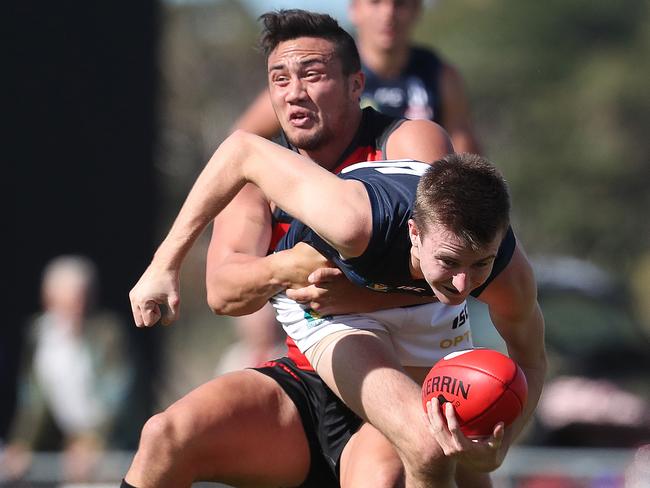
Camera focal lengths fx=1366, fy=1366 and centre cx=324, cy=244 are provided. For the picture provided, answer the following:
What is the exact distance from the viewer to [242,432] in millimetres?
5277

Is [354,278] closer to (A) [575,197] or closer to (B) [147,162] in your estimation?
(B) [147,162]

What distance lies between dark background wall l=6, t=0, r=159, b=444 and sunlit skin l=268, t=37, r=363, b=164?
6963mm

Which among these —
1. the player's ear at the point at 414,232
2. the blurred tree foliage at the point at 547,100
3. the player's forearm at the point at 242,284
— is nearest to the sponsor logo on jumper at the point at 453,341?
the player's forearm at the point at 242,284

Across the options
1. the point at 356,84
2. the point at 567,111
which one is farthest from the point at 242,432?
the point at 567,111

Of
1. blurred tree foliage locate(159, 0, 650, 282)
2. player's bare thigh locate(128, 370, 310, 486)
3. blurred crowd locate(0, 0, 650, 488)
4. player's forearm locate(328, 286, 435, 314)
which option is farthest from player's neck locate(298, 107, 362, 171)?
blurred tree foliage locate(159, 0, 650, 282)

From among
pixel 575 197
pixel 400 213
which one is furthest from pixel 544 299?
pixel 575 197

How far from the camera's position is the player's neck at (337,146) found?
215 inches

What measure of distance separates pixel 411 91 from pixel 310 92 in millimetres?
1814

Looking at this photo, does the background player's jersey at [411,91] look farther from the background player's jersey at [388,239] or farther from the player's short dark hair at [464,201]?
the player's short dark hair at [464,201]

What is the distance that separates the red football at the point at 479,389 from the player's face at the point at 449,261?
23 cm

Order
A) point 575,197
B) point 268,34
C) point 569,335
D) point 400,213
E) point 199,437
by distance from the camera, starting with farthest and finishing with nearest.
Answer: point 575,197 < point 569,335 < point 268,34 < point 199,437 < point 400,213

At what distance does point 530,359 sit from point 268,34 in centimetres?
170

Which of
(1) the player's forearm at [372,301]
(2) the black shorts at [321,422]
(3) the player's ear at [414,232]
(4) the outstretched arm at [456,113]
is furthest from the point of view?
(4) the outstretched arm at [456,113]

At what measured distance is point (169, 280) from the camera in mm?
4891
